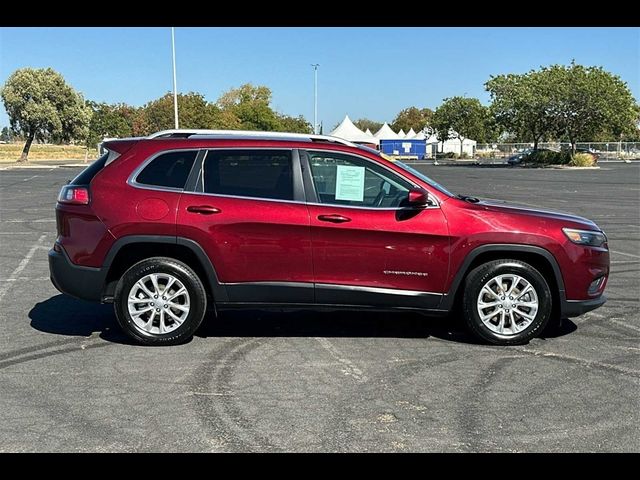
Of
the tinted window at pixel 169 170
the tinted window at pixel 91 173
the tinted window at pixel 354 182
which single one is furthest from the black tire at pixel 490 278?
the tinted window at pixel 91 173

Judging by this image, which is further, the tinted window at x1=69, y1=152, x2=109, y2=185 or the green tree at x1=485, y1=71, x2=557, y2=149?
the green tree at x1=485, y1=71, x2=557, y2=149

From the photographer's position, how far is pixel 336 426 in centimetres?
400

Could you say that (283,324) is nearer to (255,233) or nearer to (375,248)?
(255,233)

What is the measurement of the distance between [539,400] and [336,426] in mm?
1471

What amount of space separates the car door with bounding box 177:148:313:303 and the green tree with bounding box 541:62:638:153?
50.6 meters

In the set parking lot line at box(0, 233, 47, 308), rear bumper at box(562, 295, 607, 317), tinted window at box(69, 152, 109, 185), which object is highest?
tinted window at box(69, 152, 109, 185)

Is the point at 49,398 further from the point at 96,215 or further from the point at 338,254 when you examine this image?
the point at 338,254

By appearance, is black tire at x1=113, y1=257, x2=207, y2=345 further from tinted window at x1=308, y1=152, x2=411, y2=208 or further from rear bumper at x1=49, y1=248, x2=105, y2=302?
tinted window at x1=308, y1=152, x2=411, y2=208

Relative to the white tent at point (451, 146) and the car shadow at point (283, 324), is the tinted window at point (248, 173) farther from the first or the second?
the white tent at point (451, 146)

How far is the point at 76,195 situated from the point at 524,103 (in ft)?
173

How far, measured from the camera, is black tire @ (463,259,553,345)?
5.64 metres

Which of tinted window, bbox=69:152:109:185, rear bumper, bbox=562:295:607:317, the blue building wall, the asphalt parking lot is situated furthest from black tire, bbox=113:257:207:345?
the blue building wall

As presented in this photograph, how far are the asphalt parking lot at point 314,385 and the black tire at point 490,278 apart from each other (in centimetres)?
14

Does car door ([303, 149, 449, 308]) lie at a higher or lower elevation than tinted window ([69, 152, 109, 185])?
lower
